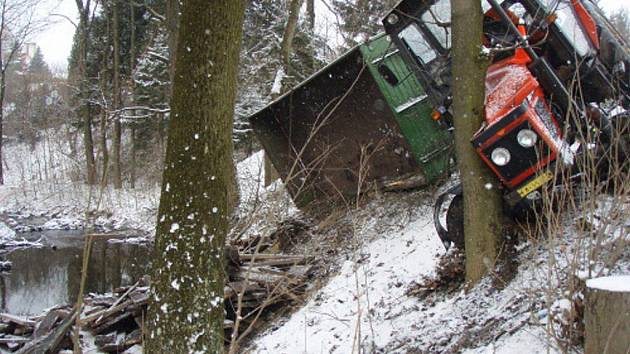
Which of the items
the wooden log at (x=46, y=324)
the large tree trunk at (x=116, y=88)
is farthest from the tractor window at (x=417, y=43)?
the large tree trunk at (x=116, y=88)

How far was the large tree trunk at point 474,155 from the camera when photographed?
15.8ft

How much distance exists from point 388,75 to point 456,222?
346 cm

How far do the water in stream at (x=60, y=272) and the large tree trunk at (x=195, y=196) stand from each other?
660 cm

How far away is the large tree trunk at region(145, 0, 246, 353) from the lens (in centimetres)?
378

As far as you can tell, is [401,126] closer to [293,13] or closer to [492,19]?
[492,19]

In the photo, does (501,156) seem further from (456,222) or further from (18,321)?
(18,321)

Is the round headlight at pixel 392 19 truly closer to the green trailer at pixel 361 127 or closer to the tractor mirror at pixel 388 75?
the green trailer at pixel 361 127

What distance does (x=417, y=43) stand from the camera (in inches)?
263

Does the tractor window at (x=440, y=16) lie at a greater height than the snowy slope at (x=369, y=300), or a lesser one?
greater

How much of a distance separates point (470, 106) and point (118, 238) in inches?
523

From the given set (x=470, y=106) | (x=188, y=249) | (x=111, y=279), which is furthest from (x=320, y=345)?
(x=111, y=279)

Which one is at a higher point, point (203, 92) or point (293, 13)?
point (293, 13)

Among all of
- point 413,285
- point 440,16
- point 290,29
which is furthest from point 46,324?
point 290,29

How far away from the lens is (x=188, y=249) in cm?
380
